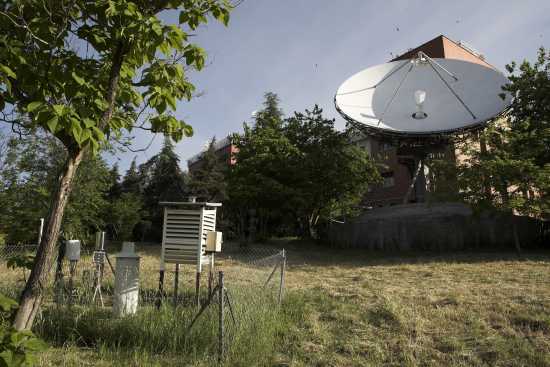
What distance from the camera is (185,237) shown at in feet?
26.0

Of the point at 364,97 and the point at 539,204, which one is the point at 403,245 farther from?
the point at 364,97

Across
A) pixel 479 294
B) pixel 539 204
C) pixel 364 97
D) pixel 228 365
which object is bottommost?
pixel 228 365

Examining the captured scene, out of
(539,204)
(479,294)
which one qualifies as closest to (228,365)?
(479,294)

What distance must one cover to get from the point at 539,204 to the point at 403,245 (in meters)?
6.38

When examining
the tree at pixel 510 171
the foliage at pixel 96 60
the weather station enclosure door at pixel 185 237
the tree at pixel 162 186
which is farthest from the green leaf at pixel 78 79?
the tree at pixel 162 186

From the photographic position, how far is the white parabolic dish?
1962 centimetres

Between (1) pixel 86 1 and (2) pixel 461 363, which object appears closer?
(1) pixel 86 1

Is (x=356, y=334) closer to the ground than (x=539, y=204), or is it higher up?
closer to the ground

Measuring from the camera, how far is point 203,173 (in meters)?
31.3

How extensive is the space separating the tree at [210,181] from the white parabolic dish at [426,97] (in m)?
11.3

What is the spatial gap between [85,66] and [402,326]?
5724 millimetres

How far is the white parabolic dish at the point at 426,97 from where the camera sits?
64.4 ft

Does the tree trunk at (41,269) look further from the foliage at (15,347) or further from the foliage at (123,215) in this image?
the foliage at (123,215)

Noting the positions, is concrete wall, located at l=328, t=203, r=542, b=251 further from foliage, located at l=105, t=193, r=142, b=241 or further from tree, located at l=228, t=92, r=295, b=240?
foliage, located at l=105, t=193, r=142, b=241
